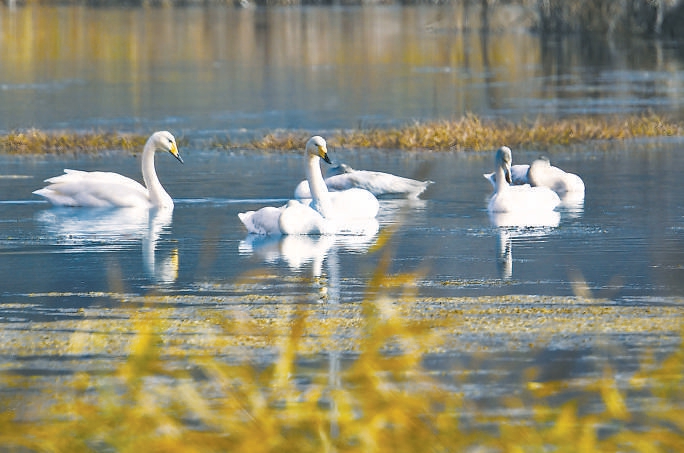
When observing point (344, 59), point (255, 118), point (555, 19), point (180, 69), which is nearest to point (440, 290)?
point (255, 118)

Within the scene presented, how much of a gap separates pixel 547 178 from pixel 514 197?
2.05 m

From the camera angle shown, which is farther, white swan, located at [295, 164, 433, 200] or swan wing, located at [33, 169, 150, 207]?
white swan, located at [295, 164, 433, 200]

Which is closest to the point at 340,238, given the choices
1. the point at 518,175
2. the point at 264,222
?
the point at 264,222

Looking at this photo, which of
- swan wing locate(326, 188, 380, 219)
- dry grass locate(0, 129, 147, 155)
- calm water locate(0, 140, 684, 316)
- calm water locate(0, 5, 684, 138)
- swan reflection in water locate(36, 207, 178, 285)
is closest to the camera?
calm water locate(0, 140, 684, 316)

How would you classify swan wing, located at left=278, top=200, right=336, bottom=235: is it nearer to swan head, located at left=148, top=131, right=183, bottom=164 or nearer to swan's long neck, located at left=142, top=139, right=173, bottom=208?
swan's long neck, located at left=142, top=139, right=173, bottom=208

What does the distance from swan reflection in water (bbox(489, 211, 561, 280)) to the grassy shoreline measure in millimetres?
6614

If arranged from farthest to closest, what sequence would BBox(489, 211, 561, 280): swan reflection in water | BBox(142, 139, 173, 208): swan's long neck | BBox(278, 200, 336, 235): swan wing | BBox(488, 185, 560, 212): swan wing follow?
1. BBox(142, 139, 173, 208): swan's long neck
2. BBox(488, 185, 560, 212): swan wing
3. BBox(278, 200, 336, 235): swan wing
4. BBox(489, 211, 561, 280): swan reflection in water

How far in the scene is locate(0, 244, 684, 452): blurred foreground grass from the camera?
18.8ft

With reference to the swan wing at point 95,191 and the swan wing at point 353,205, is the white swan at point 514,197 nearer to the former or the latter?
the swan wing at point 353,205

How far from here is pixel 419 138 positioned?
2273cm

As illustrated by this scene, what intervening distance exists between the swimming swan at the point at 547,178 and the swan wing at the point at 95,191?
3913mm

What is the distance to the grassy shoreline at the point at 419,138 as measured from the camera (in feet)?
74.1

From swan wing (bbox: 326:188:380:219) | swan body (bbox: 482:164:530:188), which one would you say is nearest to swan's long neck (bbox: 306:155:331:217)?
swan wing (bbox: 326:188:380:219)

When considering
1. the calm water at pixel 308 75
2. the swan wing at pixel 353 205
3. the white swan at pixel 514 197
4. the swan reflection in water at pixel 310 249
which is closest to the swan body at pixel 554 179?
the white swan at pixel 514 197
